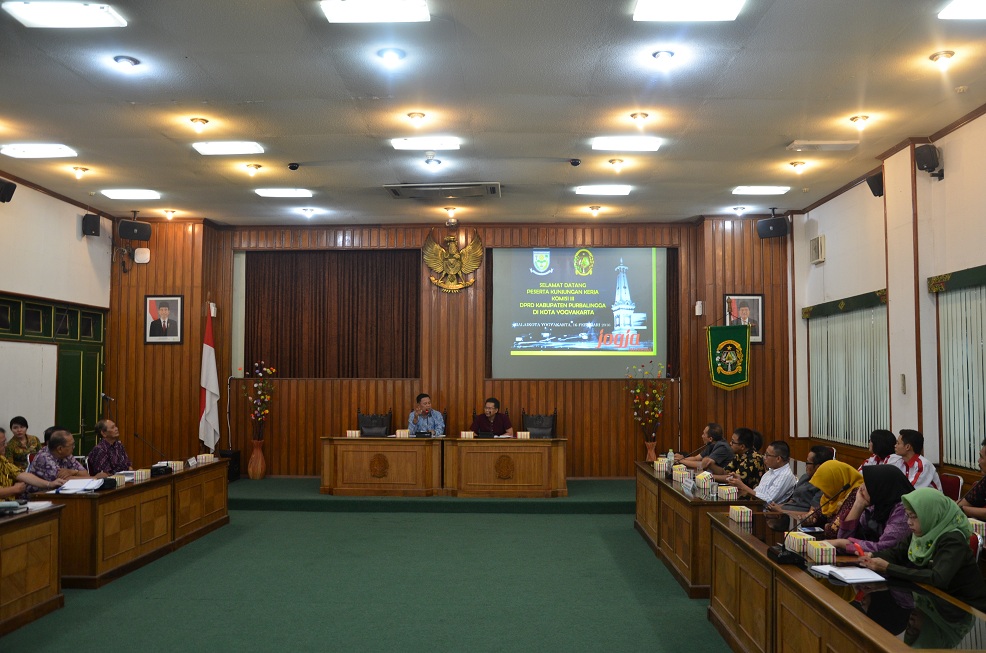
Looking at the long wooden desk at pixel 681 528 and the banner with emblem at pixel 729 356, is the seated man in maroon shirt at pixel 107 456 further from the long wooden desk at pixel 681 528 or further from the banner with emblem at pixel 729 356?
the banner with emblem at pixel 729 356

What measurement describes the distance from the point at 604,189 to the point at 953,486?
4671mm

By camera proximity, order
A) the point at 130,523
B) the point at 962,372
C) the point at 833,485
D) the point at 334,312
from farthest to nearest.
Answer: the point at 334,312 < the point at 962,372 < the point at 130,523 < the point at 833,485

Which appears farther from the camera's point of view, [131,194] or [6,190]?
[131,194]

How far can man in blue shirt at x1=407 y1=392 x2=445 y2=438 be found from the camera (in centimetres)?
994

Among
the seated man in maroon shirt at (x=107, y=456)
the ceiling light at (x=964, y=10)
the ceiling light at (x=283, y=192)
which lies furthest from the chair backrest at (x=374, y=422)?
the ceiling light at (x=964, y=10)

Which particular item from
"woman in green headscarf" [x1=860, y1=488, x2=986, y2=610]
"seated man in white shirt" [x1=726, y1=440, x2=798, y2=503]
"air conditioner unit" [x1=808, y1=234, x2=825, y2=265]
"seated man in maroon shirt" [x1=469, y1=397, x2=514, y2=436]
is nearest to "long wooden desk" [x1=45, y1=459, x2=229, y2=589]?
"seated man in maroon shirt" [x1=469, y1=397, x2=514, y2=436]

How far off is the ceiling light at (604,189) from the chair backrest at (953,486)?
439 centimetres

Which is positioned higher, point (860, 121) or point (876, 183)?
point (860, 121)

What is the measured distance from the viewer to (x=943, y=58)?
5312mm

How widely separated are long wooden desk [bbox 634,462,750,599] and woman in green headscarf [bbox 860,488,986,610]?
1.70m

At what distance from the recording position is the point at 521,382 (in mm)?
11156

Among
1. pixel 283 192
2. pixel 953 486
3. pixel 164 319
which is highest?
pixel 283 192

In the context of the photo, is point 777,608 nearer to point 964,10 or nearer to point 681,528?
point 681,528

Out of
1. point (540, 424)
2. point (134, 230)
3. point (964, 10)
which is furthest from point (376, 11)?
point (134, 230)
